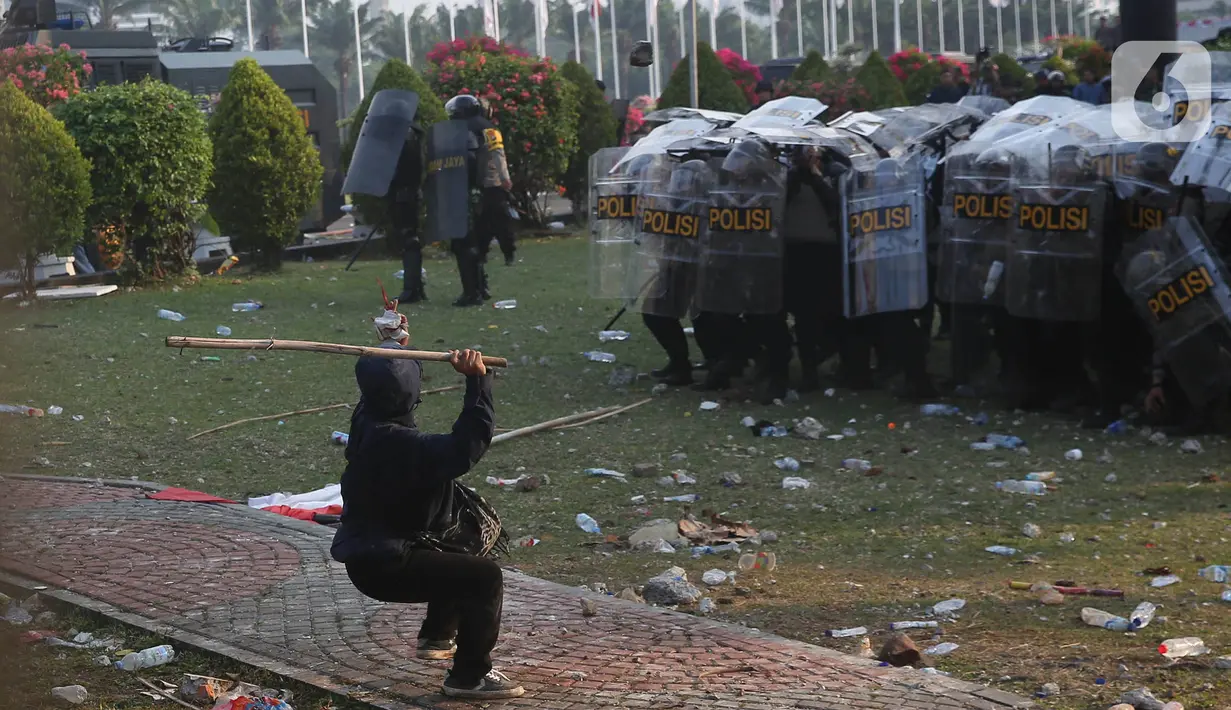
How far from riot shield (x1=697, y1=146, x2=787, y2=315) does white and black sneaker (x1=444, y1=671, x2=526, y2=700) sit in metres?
5.89

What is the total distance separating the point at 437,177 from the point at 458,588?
10.8 meters

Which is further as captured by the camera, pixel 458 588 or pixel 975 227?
pixel 975 227

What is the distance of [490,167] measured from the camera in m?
15.9

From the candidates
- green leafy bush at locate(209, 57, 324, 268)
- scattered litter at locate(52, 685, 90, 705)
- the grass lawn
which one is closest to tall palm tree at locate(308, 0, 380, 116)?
green leafy bush at locate(209, 57, 324, 268)

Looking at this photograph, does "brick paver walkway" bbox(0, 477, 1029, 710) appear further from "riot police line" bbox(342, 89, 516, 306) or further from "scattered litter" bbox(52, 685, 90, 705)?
"riot police line" bbox(342, 89, 516, 306)

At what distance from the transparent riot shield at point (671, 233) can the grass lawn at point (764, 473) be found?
74cm

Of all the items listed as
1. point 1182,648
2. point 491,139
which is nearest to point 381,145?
point 491,139

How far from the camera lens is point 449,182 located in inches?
609

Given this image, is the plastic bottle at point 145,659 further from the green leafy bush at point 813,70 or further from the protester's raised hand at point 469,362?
the green leafy bush at point 813,70

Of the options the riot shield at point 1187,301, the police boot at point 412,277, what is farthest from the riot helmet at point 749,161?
the police boot at point 412,277

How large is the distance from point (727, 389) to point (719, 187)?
1.57m

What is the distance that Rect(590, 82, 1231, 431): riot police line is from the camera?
372 inches

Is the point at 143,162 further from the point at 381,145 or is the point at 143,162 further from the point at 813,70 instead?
the point at 813,70

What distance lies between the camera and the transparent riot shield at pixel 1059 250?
384 inches
